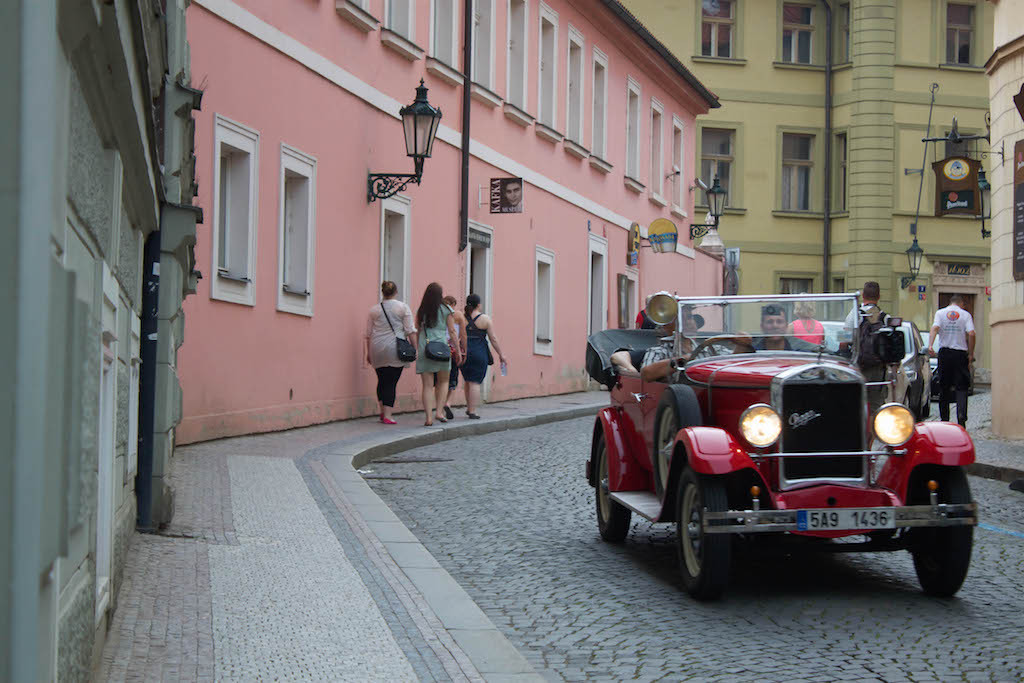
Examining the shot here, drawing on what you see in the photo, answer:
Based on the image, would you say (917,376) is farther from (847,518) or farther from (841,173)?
(841,173)

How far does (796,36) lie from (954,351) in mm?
26235

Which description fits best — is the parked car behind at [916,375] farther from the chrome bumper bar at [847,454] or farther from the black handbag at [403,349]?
the chrome bumper bar at [847,454]

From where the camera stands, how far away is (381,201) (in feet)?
61.2

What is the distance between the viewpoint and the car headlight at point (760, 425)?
7.27 m

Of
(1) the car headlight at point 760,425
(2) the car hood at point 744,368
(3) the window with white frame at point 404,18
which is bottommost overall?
(1) the car headlight at point 760,425

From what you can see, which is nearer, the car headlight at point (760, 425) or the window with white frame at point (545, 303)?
the car headlight at point (760, 425)

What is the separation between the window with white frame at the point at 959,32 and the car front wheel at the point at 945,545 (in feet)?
124

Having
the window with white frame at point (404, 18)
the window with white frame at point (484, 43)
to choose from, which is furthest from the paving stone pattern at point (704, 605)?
the window with white frame at point (484, 43)

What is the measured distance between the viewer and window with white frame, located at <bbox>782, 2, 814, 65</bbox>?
43.2m

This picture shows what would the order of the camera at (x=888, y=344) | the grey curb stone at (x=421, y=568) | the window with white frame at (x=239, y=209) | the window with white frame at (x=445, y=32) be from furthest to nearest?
the window with white frame at (x=445, y=32) → the window with white frame at (x=239, y=209) → the camera at (x=888, y=344) → the grey curb stone at (x=421, y=568)

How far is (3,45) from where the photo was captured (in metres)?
2.11

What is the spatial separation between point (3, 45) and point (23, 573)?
0.81 m

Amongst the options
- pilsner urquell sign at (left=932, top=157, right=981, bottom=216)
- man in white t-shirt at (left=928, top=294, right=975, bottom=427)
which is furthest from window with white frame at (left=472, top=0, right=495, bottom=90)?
pilsner urquell sign at (left=932, top=157, right=981, bottom=216)

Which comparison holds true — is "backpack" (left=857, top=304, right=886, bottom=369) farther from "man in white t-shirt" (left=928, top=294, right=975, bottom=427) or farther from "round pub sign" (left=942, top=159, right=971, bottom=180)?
"round pub sign" (left=942, top=159, right=971, bottom=180)
